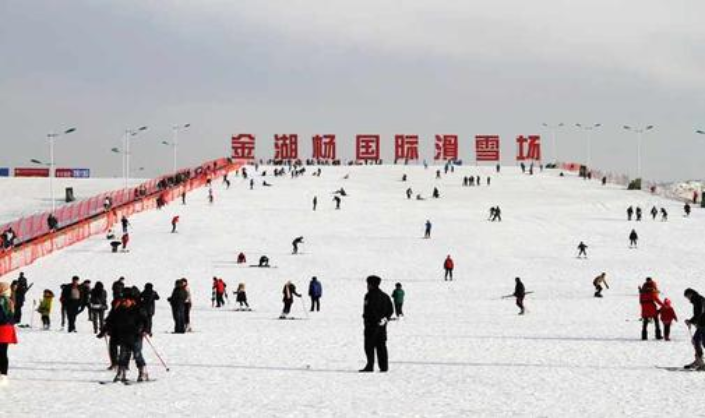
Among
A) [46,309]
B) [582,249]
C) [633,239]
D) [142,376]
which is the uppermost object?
[633,239]

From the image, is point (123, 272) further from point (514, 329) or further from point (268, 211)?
point (268, 211)

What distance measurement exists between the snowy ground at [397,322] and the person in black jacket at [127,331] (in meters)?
0.40

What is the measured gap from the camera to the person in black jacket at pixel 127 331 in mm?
14500

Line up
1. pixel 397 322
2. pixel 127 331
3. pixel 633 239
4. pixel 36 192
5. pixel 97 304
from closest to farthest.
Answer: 1. pixel 127 331
2. pixel 97 304
3. pixel 397 322
4. pixel 633 239
5. pixel 36 192

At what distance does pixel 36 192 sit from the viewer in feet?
278

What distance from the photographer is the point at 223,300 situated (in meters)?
30.9

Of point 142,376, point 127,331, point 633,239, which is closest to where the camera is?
point 127,331

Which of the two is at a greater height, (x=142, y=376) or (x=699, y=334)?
(x=699, y=334)

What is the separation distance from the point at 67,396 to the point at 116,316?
1.66 m

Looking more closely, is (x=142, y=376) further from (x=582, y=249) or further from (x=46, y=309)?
(x=582, y=249)

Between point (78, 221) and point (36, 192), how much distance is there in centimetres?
3264

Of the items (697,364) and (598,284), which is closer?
(697,364)

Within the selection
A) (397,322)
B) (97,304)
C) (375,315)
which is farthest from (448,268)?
(375,315)

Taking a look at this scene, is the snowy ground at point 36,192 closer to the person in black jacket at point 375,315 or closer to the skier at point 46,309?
the skier at point 46,309
